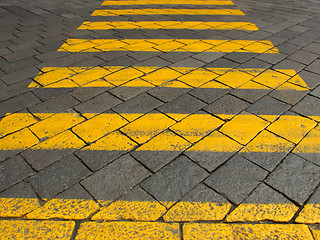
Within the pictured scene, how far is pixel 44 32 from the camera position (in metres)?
5.18

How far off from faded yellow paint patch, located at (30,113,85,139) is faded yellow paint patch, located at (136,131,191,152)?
79 cm

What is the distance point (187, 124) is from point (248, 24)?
3.65 m

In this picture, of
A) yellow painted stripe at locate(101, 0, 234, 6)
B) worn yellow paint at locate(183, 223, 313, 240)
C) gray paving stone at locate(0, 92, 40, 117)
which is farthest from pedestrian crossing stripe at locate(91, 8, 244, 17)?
worn yellow paint at locate(183, 223, 313, 240)

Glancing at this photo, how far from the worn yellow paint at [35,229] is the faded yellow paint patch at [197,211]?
2.16 feet

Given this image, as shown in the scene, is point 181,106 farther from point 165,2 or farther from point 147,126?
point 165,2

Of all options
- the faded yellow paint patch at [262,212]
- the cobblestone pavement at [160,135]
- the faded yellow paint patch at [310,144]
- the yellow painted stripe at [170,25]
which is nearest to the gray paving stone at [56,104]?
the cobblestone pavement at [160,135]

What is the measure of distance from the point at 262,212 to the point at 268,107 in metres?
1.40

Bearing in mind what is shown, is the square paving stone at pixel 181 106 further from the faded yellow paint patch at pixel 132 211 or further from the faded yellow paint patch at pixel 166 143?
the faded yellow paint patch at pixel 132 211

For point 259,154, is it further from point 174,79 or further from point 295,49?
point 295,49

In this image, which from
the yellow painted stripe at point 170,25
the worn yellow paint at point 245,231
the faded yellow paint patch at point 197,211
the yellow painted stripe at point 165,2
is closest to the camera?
the worn yellow paint at point 245,231

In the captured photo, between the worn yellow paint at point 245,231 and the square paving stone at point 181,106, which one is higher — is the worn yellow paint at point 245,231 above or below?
below

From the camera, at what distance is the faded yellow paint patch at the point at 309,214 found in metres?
1.88

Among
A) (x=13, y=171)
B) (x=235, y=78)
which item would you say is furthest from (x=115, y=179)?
(x=235, y=78)

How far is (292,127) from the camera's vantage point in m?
2.72
